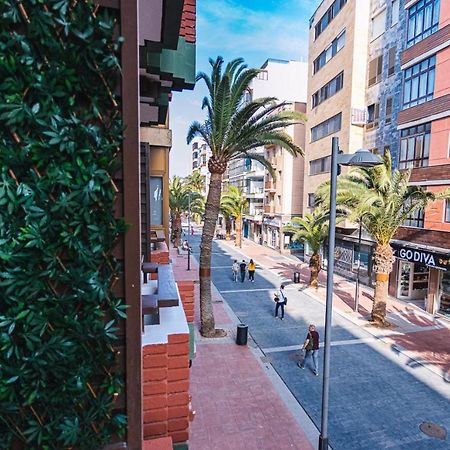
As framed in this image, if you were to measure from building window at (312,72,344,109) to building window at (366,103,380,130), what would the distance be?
3.51 metres

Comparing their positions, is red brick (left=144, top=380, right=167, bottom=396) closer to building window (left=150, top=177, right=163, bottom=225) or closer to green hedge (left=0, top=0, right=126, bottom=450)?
green hedge (left=0, top=0, right=126, bottom=450)

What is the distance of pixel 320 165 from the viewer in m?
28.0

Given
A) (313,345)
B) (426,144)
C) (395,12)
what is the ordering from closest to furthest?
(313,345)
(426,144)
(395,12)

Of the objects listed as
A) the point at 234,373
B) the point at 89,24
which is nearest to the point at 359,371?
the point at 234,373

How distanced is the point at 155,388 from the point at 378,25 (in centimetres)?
2515

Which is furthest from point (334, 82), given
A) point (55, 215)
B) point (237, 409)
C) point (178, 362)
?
point (55, 215)

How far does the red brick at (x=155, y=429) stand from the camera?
12.0 ft

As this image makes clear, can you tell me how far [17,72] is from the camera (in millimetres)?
2324

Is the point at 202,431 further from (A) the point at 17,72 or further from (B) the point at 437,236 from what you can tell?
(B) the point at 437,236

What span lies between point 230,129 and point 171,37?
9.55 metres

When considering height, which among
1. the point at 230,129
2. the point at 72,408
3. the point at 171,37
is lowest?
the point at 72,408

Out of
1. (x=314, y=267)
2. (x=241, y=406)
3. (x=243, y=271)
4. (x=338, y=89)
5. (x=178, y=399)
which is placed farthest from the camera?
(x=338, y=89)

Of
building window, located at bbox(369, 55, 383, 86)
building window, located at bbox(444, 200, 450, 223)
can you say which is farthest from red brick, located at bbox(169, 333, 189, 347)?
building window, located at bbox(369, 55, 383, 86)

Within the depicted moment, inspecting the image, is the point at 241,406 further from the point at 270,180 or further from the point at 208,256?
the point at 270,180
